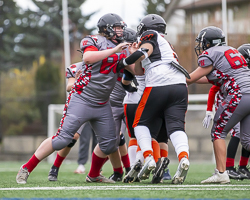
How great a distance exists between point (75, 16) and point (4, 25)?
3.74 meters

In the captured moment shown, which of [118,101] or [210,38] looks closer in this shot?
[210,38]

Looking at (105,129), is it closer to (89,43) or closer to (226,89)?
(89,43)

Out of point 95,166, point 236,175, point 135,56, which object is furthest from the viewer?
point 236,175

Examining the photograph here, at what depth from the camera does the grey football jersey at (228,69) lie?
5.01 m

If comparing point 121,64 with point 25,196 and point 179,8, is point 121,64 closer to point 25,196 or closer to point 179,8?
point 25,196

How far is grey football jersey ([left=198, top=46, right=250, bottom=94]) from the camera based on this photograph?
5.01 m

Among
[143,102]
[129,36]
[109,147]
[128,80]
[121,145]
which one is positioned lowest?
[121,145]

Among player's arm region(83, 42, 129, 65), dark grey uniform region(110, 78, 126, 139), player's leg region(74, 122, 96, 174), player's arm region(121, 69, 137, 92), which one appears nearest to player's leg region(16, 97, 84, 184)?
player's arm region(83, 42, 129, 65)

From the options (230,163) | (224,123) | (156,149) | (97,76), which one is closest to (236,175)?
(230,163)

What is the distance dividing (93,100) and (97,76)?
25 centimetres

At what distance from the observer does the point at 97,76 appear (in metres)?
4.99

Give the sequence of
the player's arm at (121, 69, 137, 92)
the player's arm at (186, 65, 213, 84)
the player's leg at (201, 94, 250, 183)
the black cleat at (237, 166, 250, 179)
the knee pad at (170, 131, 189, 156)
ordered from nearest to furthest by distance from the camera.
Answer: the knee pad at (170, 131, 189, 156) < the player's leg at (201, 94, 250, 183) < the player's arm at (186, 65, 213, 84) < the player's arm at (121, 69, 137, 92) < the black cleat at (237, 166, 250, 179)

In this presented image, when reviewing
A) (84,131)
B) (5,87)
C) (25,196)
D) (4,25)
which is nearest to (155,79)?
(25,196)

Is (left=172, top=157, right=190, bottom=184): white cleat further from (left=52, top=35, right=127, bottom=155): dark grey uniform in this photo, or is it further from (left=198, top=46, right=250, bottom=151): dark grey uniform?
(left=52, top=35, right=127, bottom=155): dark grey uniform
